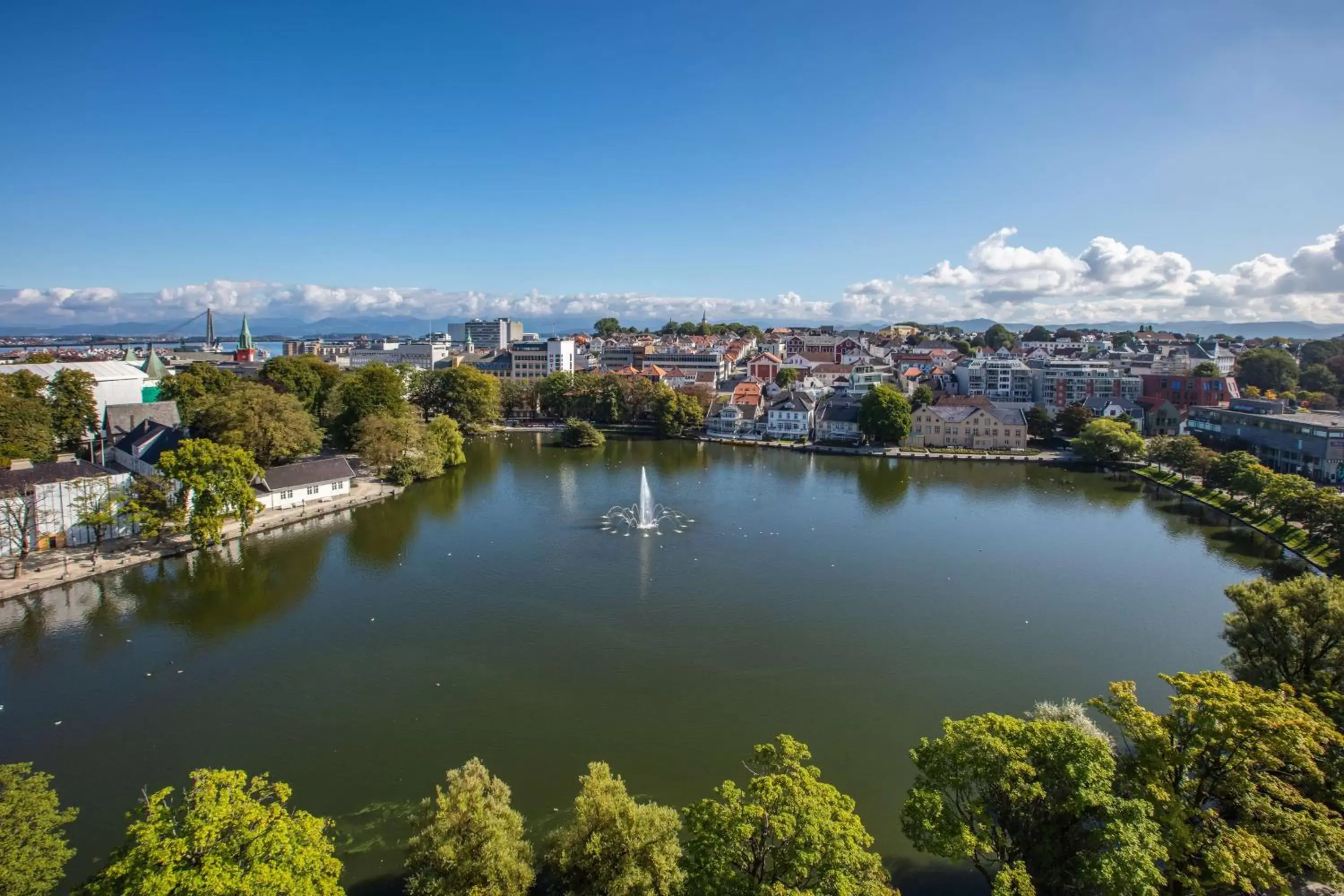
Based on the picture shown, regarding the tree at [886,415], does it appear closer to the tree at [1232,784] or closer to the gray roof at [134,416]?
the tree at [1232,784]

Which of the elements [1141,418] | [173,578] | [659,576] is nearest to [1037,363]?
[1141,418]

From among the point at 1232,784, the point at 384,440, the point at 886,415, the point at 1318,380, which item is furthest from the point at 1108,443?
the point at 384,440

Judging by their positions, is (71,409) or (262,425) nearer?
(262,425)

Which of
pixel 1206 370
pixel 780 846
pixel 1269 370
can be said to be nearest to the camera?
pixel 780 846

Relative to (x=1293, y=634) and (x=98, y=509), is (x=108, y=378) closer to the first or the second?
(x=98, y=509)

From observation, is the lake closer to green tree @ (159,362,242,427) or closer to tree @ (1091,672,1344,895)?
tree @ (1091,672,1344,895)

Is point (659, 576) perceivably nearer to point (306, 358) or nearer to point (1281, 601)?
point (1281, 601)
